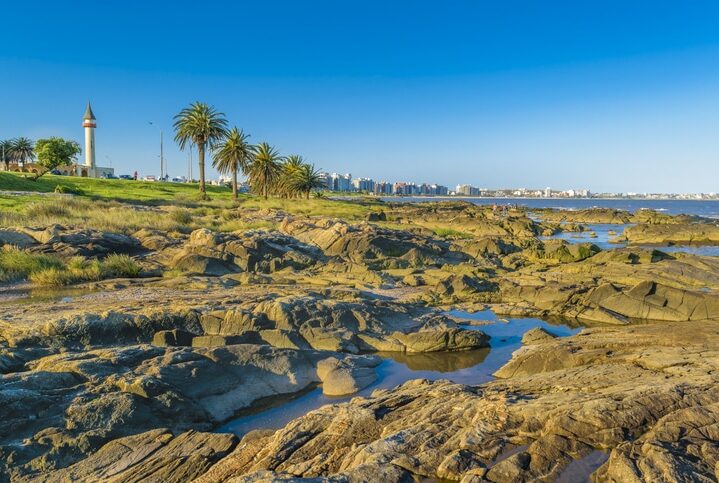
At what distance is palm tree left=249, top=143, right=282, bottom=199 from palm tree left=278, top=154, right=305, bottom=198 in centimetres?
124

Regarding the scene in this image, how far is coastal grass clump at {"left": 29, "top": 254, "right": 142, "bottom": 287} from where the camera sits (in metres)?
21.5

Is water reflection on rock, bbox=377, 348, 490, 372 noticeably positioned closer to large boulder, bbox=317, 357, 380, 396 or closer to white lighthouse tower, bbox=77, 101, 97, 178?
large boulder, bbox=317, 357, 380, 396

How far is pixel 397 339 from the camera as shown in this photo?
14.8 m

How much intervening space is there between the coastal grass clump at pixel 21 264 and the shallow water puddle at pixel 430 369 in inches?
659

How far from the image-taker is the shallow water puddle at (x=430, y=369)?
1026 cm

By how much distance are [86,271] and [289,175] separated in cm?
5413

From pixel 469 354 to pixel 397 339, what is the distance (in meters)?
2.11

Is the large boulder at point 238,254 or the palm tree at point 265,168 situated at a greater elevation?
the palm tree at point 265,168

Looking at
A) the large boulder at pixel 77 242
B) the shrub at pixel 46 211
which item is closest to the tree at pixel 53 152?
the shrub at pixel 46 211

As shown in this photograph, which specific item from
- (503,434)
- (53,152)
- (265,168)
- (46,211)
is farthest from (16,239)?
(53,152)

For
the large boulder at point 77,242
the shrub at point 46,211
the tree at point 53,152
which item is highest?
the tree at point 53,152

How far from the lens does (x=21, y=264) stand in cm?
2234

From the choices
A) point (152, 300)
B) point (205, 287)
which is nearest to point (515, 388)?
point (152, 300)

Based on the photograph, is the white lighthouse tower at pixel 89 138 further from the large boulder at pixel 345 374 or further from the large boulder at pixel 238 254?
the large boulder at pixel 345 374
